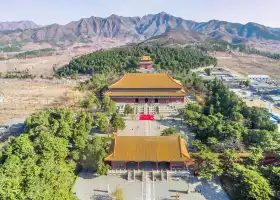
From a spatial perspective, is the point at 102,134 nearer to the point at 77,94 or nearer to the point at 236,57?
the point at 77,94

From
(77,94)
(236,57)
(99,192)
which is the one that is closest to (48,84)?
(77,94)

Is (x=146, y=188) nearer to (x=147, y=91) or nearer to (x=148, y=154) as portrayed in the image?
(x=148, y=154)

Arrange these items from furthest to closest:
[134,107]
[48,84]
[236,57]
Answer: [236,57]
[48,84]
[134,107]

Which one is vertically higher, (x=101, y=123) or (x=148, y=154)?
(x=101, y=123)

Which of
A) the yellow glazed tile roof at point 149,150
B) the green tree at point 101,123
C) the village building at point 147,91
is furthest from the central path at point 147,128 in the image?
the yellow glazed tile roof at point 149,150

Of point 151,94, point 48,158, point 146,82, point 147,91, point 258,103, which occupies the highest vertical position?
point 146,82

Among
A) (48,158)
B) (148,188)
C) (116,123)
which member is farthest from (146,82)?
(48,158)

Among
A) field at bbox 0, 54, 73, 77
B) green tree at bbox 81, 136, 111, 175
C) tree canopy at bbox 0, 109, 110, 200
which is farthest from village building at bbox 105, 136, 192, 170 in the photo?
field at bbox 0, 54, 73, 77
